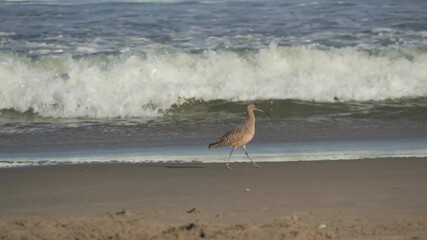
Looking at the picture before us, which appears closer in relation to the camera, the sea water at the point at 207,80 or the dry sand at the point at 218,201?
the dry sand at the point at 218,201

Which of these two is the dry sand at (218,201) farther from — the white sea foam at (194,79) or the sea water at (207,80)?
the white sea foam at (194,79)

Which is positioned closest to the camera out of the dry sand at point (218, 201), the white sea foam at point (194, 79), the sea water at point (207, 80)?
the dry sand at point (218, 201)

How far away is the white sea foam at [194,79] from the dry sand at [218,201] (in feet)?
17.9

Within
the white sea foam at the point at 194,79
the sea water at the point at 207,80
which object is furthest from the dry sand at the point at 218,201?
the white sea foam at the point at 194,79

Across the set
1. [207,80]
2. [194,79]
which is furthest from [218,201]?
[194,79]

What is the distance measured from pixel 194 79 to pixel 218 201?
30.3ft

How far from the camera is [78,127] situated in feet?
46.6

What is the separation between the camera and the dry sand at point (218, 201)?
733cm

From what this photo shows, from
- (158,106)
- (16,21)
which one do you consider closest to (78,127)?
(158,106)

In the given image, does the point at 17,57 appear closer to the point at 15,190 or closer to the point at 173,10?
the point at 173,10

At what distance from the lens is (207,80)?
17.5m

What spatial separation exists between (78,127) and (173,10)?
1103cm

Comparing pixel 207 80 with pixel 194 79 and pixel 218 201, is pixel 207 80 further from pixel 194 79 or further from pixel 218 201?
pixel 218 201

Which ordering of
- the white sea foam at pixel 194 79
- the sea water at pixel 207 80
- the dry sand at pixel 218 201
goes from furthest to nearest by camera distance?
the white sea foam at pixel 194 79 → the sea water at pixel 207 80 → the dry sand at pixel 218 201
